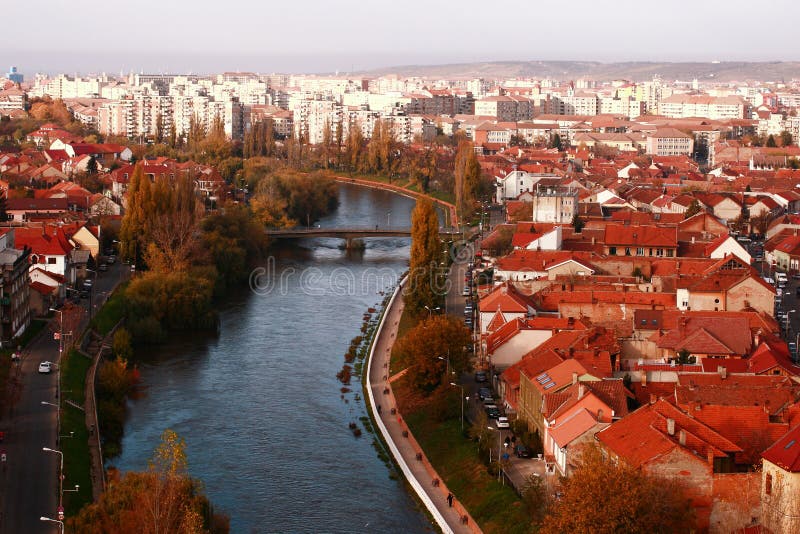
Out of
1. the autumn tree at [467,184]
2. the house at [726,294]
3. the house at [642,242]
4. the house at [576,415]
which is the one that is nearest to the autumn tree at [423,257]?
the house at [642,242]

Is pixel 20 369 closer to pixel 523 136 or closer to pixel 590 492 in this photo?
pixel 590 492

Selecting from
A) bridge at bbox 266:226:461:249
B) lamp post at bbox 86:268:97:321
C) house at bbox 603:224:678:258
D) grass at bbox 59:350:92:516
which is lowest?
grass at bbox 59:350:92:516

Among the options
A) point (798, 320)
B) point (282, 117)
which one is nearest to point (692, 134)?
point (282, 117)

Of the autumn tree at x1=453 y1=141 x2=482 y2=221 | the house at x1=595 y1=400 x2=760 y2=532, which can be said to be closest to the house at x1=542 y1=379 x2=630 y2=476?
the house at x1=595 y1=400 x2=760 y2=532

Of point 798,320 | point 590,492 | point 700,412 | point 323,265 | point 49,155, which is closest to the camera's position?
point 590,492

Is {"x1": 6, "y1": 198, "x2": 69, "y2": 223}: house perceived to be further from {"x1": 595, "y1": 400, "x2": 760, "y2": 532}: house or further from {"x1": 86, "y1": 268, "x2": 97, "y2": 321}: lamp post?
{"x1": 595, "y1": 400, "x2": 760, "y2": 532}: house

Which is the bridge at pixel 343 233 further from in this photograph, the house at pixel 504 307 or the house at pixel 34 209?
the house at pixel 504 307

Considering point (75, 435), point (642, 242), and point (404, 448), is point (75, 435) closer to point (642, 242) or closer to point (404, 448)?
point (404, 448)
